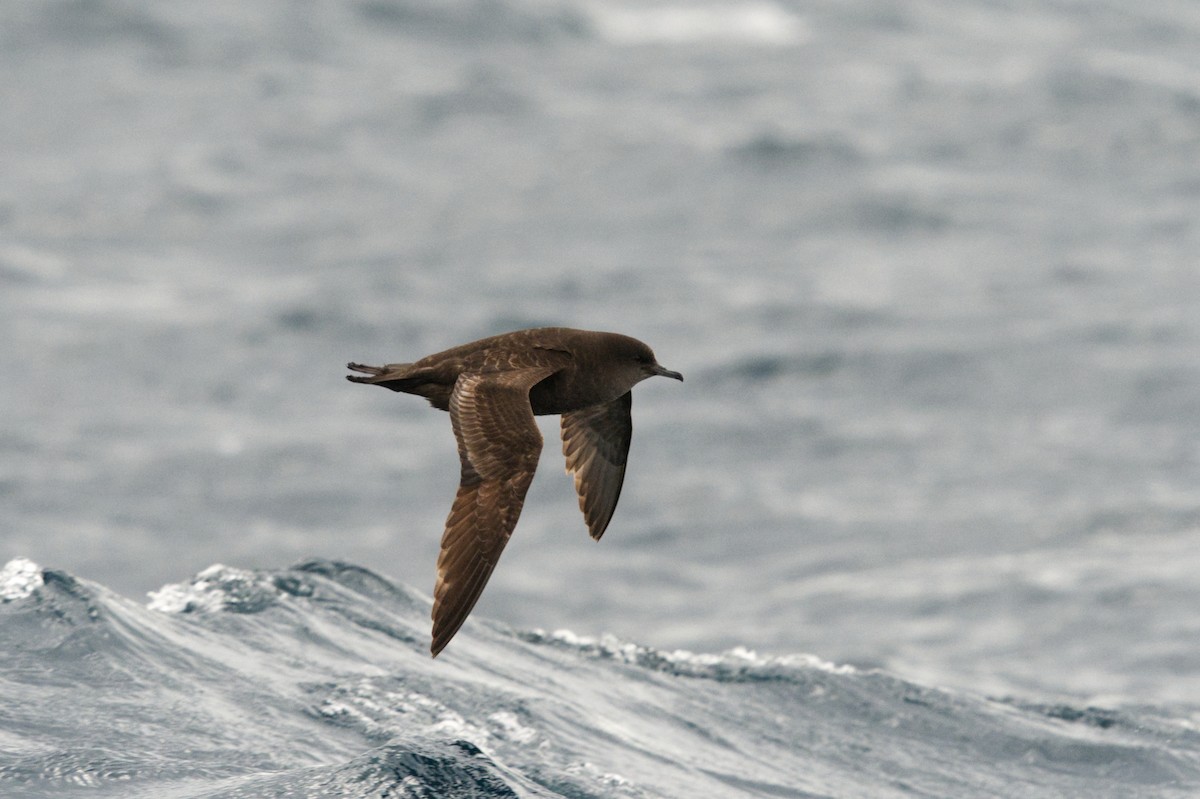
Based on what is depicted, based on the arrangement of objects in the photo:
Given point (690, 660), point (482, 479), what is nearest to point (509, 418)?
point (482, 479)

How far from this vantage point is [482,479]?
7.51m

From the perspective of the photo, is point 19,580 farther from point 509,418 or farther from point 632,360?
point 632,360

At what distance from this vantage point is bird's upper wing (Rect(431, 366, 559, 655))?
7086 mm

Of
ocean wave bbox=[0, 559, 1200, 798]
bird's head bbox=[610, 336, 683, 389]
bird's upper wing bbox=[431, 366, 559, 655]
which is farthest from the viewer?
bird's head bbox=[610, 336, 683, 389]

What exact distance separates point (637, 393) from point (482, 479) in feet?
39.2

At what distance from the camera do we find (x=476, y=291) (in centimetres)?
2183

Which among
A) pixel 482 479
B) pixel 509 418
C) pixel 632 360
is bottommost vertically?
pixel 482 479

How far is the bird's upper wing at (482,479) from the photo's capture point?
7086mm

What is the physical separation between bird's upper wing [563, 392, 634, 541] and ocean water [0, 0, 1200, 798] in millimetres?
1262

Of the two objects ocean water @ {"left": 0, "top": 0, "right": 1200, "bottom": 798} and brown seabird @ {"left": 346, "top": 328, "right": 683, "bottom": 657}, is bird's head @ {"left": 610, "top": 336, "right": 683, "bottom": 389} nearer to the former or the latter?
brown seabird @ {"left": 346, "top": 328, "right": 683, "bottom": 657}

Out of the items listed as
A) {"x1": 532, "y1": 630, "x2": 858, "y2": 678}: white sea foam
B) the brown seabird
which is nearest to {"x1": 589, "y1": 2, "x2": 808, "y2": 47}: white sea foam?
{"x1": 532, "y1": 630, "x2": 858, "y2": 678}: white sea foam

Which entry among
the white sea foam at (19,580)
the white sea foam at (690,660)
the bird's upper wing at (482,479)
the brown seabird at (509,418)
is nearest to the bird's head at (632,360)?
the brown seabird at (509,418)

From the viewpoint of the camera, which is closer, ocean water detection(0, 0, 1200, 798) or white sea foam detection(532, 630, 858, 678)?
ocean water detection(0, 0, 1200, 798)

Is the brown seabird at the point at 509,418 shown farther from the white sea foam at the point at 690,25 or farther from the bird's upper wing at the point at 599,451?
the white sea foam at the point at 690,25
